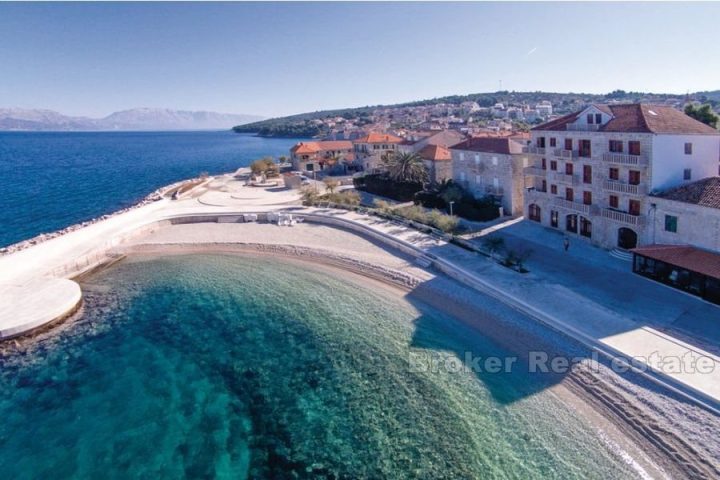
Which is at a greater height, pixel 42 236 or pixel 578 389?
pixel 42 236

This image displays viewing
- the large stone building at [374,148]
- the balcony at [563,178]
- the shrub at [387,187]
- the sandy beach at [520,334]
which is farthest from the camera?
the large stone building at [374,148]

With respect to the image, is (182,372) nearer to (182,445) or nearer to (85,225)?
(182,445)

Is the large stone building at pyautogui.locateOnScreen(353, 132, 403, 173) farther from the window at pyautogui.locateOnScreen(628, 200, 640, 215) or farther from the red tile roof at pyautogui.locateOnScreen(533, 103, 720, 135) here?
the window at pyautogui.locateOnScreen(628, 200, 640, 215)

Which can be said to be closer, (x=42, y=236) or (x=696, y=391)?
(x=696, y=391)

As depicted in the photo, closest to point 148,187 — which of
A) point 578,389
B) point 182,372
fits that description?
point 182,372

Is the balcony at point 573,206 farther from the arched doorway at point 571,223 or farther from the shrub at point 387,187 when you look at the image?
the shrub at point 387,187

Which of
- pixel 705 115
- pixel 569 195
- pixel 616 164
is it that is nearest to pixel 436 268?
pixel 569 195

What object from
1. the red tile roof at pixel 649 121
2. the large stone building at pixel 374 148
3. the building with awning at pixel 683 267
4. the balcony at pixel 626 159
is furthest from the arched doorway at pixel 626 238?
the large stone building at pixel 374 148
